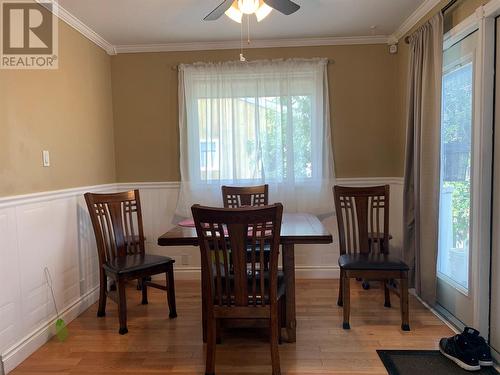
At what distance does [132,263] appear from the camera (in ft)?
9.14

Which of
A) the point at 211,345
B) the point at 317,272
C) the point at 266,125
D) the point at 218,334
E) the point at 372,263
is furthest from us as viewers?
the point at 317,272

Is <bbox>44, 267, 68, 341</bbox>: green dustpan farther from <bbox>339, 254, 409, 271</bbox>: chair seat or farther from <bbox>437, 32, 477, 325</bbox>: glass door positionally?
<bbox>437, 32, 477, 325</bbox>: glass door

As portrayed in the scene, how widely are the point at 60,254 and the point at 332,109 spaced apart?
2.76m

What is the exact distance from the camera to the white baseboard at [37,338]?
7.30 ft

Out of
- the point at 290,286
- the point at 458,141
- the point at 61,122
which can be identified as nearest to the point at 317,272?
the point at 290,286

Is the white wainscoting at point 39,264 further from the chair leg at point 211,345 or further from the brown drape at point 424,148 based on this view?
the brown drape at point 424,148

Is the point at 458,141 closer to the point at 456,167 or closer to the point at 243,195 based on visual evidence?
the point at 456,167

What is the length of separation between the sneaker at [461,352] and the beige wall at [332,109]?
5.70ft

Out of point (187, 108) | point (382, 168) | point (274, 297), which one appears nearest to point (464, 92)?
point (382, 168)

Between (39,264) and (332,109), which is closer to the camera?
(39,264)

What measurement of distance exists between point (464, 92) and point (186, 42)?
2.52 m

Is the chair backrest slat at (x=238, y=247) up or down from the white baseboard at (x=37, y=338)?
up

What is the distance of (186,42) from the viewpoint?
367cm

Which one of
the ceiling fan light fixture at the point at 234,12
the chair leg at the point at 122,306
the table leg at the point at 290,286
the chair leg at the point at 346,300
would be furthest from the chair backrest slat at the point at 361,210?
the chair leg at the point at 122,306
